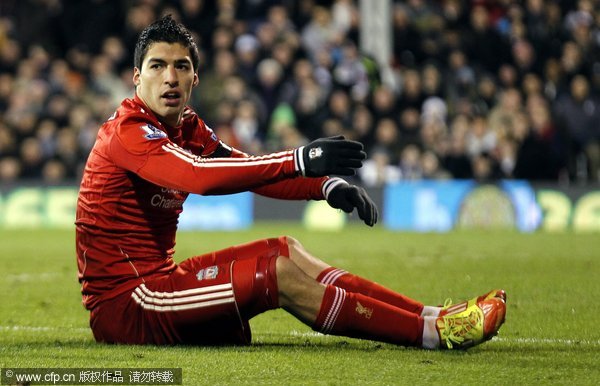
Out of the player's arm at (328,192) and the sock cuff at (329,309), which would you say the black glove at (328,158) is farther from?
the sock cuff at (329,309)

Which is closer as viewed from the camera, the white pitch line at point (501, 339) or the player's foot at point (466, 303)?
the player's foot at point (466, 303)

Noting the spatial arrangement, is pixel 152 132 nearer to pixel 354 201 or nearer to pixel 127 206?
pixel 127 206

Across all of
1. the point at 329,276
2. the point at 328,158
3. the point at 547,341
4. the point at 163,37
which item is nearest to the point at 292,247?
the point at 329,276

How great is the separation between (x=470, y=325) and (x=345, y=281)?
29.0 inches

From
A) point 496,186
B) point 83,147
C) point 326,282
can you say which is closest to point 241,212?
point 83,147

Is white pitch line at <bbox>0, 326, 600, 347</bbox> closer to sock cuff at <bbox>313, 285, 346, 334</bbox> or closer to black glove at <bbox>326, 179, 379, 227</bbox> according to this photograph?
sock cuff at <bbox>313, 285, 346, 334</bbox>

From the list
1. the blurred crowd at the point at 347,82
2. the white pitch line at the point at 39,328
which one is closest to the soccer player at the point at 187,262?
the white pitch line at the point at 39,328

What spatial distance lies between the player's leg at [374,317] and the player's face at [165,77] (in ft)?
3.42

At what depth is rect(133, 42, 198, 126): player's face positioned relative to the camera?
6348mm

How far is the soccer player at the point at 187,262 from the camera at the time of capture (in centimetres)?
596

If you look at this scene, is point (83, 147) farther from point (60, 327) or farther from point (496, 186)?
A: point (60, 327)

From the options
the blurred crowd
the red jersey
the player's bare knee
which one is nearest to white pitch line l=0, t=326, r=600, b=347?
the player's bare knee

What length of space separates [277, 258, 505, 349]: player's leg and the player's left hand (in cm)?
38

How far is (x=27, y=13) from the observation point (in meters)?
22.0
